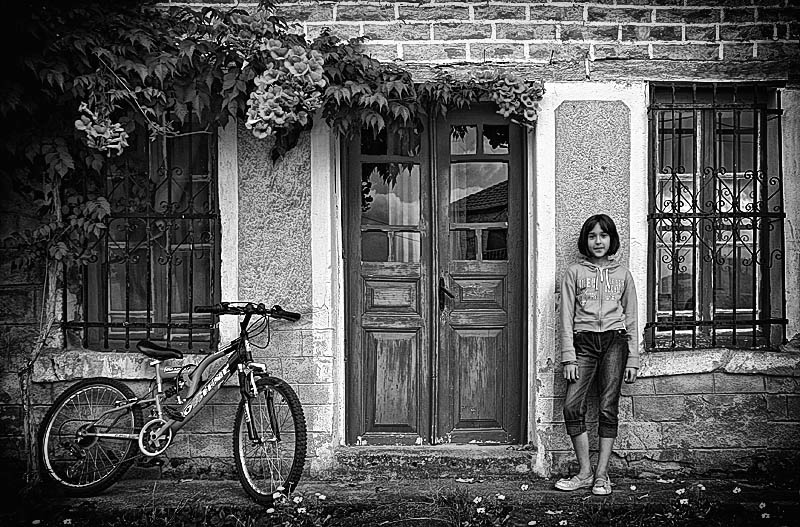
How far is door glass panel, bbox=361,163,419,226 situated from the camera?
18.5 ft

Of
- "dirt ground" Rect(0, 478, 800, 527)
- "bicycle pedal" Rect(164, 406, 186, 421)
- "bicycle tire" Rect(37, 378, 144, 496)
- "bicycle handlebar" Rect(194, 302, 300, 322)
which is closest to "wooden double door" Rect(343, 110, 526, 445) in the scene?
"dirt ground" Rect(0, 478, 800, 527)

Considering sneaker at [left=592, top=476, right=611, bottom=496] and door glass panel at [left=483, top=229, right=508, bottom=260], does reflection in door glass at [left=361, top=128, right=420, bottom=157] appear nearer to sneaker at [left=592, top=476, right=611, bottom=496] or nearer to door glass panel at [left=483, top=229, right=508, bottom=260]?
door glass panel at [left=483, top=229, right=508, bottom=260]

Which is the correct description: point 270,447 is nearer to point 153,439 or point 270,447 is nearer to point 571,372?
point 153,439

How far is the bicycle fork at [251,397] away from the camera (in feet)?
15.9

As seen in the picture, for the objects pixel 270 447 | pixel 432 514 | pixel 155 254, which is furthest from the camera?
pixel 155 254

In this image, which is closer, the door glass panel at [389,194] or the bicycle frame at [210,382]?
the bicycle frame at [210,382]

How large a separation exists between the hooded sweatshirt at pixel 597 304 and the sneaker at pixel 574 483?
0.76 meters

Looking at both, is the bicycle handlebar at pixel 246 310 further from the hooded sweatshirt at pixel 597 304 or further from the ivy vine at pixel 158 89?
the hooded sweatshirt at pixel 597 304

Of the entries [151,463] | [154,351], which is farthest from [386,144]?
[151,463]

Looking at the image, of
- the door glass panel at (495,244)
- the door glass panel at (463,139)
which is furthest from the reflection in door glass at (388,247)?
the door glass panel at (463,139)

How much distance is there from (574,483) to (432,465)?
36.6 inches

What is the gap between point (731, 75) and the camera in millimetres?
5312

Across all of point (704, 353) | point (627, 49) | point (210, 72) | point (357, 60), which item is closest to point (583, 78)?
point (627, 49)

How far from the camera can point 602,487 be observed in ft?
16.5
